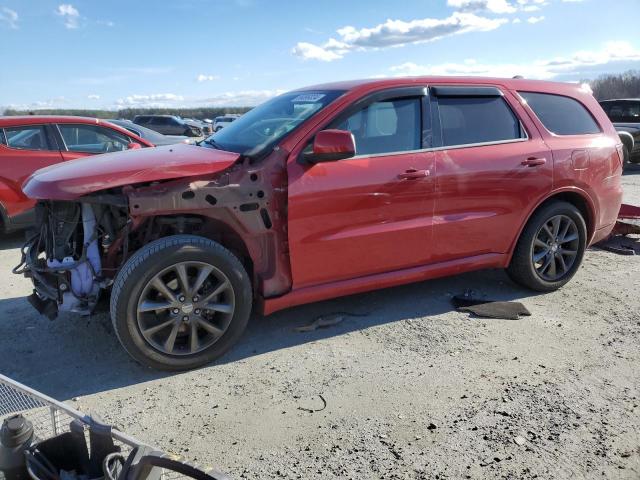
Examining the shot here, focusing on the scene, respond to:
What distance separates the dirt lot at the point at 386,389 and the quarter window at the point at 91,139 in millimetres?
2994

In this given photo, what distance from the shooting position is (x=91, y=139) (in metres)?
7.24

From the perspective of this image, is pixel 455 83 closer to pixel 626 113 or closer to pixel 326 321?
pixel 326 321

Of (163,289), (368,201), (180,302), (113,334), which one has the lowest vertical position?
(113,334)

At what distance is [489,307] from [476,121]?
155 centimetres

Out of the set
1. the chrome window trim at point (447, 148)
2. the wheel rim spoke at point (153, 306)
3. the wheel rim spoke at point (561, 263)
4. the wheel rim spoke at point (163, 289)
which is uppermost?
the chrome window trim at point (447, 148)

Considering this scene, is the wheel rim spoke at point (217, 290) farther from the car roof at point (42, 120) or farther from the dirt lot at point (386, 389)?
the car roof at point (42, 120)

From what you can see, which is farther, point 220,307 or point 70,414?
point 220,307

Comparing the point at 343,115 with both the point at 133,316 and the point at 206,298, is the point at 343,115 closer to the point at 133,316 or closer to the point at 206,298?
the point at 206,298

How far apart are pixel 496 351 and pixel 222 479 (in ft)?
8.43

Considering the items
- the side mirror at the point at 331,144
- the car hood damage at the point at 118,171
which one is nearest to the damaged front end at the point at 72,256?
the car hood damage at the point at 118,171

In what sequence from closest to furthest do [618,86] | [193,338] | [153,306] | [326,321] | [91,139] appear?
[153,306], [193,338], [326,321], [91,139], [618,86]

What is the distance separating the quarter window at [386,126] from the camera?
12.9ft

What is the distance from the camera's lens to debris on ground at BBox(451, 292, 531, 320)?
4.34 metres

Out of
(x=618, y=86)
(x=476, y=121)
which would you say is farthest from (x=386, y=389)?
(x=618, y=86)
